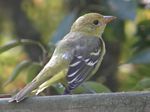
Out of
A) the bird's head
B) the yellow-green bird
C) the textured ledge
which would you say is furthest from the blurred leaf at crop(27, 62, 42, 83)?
the textured ledge

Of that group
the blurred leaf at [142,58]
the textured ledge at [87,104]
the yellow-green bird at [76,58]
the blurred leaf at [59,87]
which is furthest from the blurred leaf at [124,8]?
the textured ledge at [87,104]

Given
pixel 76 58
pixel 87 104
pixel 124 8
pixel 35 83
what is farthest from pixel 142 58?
pixel 87 104

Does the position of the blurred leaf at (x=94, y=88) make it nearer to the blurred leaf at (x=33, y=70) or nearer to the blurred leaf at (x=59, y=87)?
the blurred leaf at (x=59, y=87)

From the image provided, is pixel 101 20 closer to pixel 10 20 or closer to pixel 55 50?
pixel 55 50

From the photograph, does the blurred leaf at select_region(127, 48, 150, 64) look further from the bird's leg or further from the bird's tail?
the bird's tail

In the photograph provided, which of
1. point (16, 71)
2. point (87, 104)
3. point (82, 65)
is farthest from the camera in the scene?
point (16, 71)

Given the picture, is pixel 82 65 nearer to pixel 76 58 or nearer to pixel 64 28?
pixel 76 58

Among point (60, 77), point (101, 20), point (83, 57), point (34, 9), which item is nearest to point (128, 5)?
point (101, 20)
